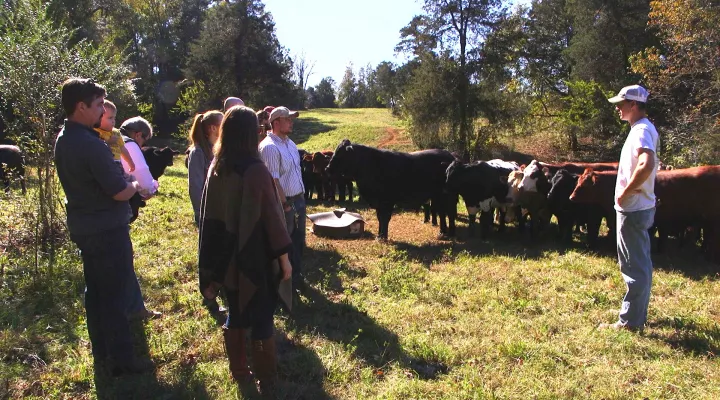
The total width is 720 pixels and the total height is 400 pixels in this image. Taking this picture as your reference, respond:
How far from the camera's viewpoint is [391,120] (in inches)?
1625

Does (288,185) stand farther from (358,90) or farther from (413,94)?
(358,90)

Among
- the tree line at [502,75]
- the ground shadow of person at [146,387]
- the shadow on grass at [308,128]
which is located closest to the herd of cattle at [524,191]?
the ground shadow of person at [146,387]

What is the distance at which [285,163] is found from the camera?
19.3ft

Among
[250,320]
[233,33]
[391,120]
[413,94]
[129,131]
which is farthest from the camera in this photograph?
[391,120]

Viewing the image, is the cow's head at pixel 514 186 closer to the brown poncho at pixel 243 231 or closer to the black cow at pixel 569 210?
the black cow at pixel 569 210

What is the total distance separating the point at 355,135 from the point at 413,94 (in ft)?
37.1

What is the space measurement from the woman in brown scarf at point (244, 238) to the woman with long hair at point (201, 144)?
1.86 metres

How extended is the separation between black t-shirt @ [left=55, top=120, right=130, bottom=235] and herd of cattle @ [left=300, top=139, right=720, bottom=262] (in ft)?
20.4

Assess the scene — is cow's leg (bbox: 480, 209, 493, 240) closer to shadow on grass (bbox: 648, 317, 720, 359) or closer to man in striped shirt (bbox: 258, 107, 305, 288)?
shadow on grass (bbox: 648, 317, 720, 359)

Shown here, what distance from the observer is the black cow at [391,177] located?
400 inches

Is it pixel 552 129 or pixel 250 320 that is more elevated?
pixel 552 129

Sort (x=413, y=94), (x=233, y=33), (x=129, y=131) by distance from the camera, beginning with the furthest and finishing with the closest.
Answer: (x=233, y=33) < (x=413, y=94) < (x=129, y=131)

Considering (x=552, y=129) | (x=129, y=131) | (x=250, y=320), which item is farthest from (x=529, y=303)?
(x=552, y=129)

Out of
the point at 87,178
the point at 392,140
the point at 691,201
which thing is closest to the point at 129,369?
the point at 87,178
